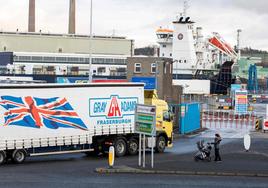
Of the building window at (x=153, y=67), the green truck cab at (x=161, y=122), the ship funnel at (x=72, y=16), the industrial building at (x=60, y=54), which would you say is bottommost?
the green truck cab at (x=161, y=122)

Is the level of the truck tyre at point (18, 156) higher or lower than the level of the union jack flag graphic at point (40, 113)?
lower

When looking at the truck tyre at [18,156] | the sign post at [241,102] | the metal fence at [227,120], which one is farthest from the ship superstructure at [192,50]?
the truck tyre at [18,156]

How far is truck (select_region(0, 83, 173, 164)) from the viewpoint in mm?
27250

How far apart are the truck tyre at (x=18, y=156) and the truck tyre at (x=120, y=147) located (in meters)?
5.78

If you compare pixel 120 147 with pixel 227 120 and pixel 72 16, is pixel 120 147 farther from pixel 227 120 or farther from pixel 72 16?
pixel 72 16

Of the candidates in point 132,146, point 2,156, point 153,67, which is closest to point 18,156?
point 2,156

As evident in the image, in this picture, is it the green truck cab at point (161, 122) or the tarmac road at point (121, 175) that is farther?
the green truck cab at point (161, 122)

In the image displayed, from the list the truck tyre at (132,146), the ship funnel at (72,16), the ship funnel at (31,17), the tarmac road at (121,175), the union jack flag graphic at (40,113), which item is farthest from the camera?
the ship funnel at (31,17)

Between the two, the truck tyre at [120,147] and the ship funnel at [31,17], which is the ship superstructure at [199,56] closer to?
the ship funnel at [31,17]

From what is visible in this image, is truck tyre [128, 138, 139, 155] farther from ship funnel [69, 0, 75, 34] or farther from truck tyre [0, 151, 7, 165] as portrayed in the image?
ship funnel [69, 0, 75, 34]

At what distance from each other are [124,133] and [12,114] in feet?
23.2

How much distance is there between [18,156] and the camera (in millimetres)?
27500

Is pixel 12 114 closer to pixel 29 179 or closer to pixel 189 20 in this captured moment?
pixel 29 179

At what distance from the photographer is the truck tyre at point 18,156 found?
2727 centimetres
